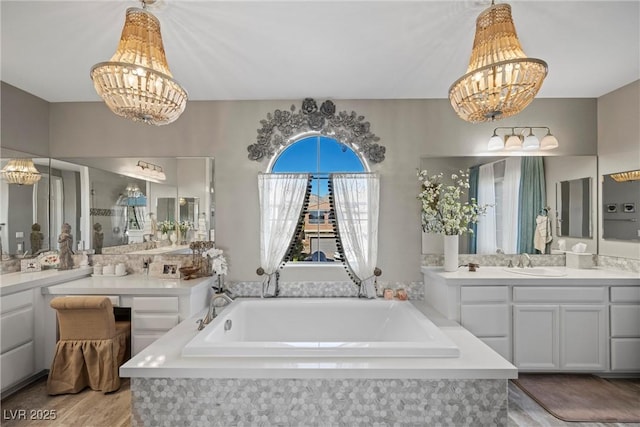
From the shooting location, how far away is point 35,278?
112 inches

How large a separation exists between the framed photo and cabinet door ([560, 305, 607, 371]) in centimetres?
361

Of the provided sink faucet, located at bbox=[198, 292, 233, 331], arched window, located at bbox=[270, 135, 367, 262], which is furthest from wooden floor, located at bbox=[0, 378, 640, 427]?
arched window, located at bbox=[270, 135, 367, 262]

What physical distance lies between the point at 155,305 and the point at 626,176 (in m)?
4.50

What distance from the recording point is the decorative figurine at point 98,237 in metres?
3.44

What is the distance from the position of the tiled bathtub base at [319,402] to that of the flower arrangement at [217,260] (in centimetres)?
128

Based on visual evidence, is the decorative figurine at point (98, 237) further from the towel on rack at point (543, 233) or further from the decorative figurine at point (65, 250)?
the towel on rack at point (543, 233)

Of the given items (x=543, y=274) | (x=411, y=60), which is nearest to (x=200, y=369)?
(x=411, y=60)

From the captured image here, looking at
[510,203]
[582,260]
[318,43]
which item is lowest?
[582,260]

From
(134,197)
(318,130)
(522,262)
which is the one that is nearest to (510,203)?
(522,262)

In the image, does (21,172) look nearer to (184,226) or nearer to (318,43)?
(184,226)

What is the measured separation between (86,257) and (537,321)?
14.5 ft

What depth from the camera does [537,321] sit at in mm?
2814

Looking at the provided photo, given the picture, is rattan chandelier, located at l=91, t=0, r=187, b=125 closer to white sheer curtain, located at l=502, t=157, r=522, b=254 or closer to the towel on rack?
white sheer curtain, located at l=502, t=157, r=522, b=254

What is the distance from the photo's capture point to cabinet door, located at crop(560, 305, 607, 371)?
2.80 metres
